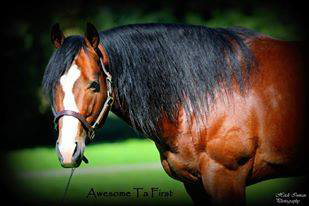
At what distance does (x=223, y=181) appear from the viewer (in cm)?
225

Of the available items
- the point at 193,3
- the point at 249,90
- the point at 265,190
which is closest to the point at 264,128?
the point at 249,90

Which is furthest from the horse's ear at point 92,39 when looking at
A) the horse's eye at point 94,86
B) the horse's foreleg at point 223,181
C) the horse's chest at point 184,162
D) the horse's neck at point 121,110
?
the horse's foreleg at point 223,181

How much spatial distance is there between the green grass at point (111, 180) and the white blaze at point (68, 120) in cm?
278

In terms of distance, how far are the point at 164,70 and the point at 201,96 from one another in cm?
27

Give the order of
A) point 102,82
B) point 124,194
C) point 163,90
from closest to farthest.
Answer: point 102,82, point 163,90, point 124,194

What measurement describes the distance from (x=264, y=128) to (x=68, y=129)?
1115mm

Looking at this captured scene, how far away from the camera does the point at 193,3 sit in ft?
19.8

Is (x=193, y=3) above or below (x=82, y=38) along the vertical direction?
above

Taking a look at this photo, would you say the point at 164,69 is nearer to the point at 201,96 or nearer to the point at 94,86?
the point at 201,96

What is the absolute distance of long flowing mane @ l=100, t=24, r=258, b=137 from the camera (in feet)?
7.70

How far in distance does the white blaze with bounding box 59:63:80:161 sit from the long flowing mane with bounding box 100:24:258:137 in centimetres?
30

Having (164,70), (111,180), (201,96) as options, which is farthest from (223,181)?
(111,180)

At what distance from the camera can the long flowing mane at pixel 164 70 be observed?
2348 mm

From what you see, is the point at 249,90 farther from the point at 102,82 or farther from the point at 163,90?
the point at 102,82
